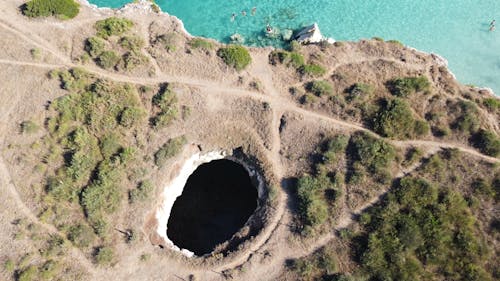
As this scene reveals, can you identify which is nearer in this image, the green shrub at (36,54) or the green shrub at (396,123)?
the green shrub at (396,123)

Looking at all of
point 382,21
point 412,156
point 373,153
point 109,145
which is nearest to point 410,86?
point 412,156

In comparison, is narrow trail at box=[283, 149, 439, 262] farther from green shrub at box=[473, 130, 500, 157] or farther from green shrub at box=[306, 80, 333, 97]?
green shrub at box=[306, 80, 333, 97]

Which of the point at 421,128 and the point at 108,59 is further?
the point at 108,59

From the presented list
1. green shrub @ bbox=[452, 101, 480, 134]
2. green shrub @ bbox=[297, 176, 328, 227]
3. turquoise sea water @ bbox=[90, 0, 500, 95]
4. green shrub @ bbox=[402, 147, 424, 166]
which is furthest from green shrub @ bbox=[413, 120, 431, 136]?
turquoise sea water @ bbox=[90, 0, 500, 95]

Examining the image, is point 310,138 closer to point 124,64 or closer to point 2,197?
point 124,64

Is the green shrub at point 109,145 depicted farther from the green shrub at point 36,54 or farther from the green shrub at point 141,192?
the green shrub at point 36,54

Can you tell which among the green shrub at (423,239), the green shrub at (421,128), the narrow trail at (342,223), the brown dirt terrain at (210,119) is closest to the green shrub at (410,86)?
the brown dirt terrain at (210,119)

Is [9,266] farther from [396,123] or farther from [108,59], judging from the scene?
[396,123]
